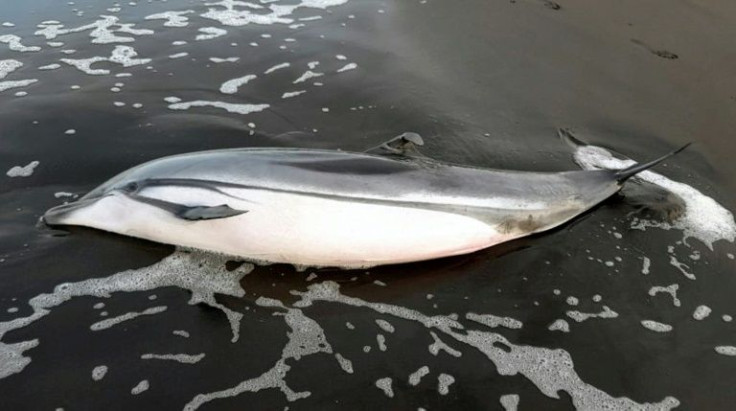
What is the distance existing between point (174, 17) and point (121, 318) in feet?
18.3

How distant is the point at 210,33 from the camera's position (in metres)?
7.77

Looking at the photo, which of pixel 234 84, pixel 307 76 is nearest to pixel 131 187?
pixel 234 84

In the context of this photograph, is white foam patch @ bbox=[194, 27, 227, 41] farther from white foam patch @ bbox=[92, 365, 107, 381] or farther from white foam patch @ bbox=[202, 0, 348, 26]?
white foam patch @ bbox=[92, 365, 107, 381]

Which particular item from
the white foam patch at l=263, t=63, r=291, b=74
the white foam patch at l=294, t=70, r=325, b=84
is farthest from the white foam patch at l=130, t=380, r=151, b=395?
the white foam patch at l=263, t=63, r=291, b=74

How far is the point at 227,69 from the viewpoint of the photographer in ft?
22.7

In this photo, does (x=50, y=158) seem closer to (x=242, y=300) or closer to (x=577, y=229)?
(x=242, y=300)

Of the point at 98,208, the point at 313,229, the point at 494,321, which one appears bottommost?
the point at 494,321

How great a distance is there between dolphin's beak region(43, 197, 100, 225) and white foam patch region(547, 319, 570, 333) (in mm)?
3398

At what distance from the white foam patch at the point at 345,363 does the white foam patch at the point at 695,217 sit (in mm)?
2621

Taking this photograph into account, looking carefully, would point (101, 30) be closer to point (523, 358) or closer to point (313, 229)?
point (313, 229)

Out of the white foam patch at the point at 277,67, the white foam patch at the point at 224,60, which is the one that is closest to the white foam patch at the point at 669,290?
the white foam patch at the point at 277,67

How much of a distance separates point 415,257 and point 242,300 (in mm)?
1247

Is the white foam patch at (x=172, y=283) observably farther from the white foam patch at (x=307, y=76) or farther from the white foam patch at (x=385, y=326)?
the white foam patch at (x=307, y=76)

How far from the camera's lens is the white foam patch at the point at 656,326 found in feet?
12.9
